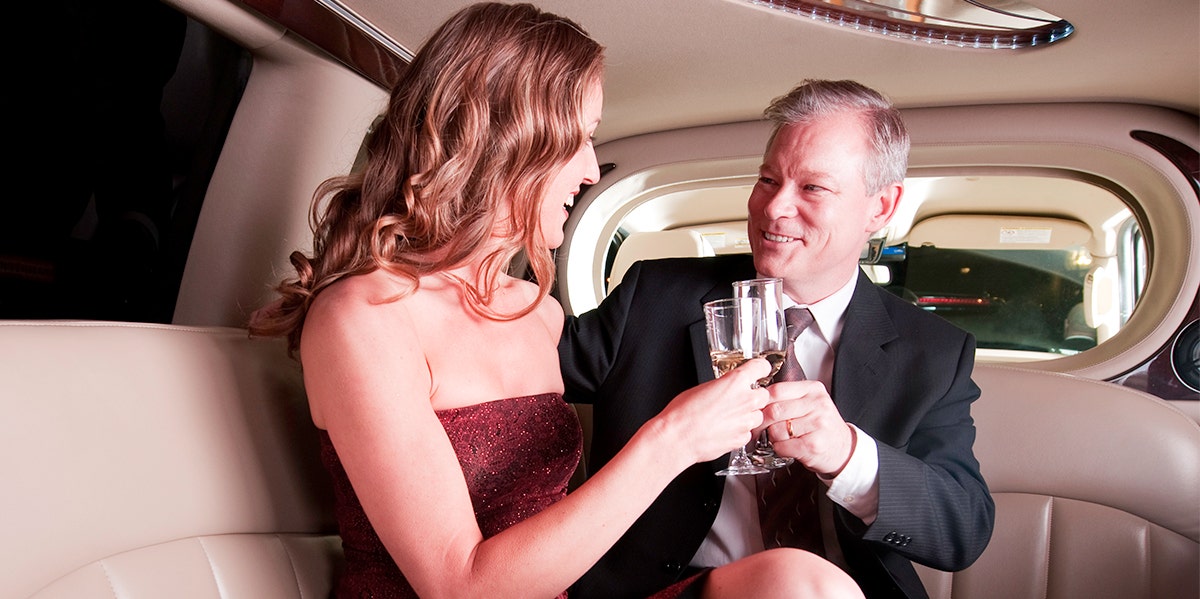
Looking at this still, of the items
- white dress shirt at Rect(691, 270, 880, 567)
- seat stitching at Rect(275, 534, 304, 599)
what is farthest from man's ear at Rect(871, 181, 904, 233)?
seat stitching at Rect(275, 534, 304, 599)

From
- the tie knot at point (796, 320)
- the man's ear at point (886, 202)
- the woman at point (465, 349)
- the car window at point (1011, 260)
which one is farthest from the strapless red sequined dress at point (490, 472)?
the car window at point (1011, 260)

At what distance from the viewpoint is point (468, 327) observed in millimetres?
1548

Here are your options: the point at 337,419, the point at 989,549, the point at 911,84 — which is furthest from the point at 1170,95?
the point at 337,419

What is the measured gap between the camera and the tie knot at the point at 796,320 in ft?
6.57

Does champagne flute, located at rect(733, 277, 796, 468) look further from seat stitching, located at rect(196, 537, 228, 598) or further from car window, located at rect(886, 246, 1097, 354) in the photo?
car window, located at rect(886, 246, 1097, 354)

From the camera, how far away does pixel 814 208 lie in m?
1.97

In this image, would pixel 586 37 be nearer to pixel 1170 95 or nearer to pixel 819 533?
pixel 819 533

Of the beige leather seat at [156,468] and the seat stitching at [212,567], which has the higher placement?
the beige leather seat at [156,468]

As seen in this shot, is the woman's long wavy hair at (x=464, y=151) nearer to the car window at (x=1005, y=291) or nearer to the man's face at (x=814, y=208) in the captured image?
the man's face at (x=814, y=208)

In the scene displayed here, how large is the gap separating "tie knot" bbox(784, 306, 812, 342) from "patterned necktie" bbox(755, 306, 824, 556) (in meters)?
0.10

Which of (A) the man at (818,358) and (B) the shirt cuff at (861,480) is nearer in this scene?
(B) the shirt cuff at (861,480)

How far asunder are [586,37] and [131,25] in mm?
1043

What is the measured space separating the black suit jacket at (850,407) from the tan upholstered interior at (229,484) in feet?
1.57

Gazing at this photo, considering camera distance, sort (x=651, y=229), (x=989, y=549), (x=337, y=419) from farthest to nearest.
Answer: (x=651, y=229), (x=989, y=549), (x=337, y=419)
